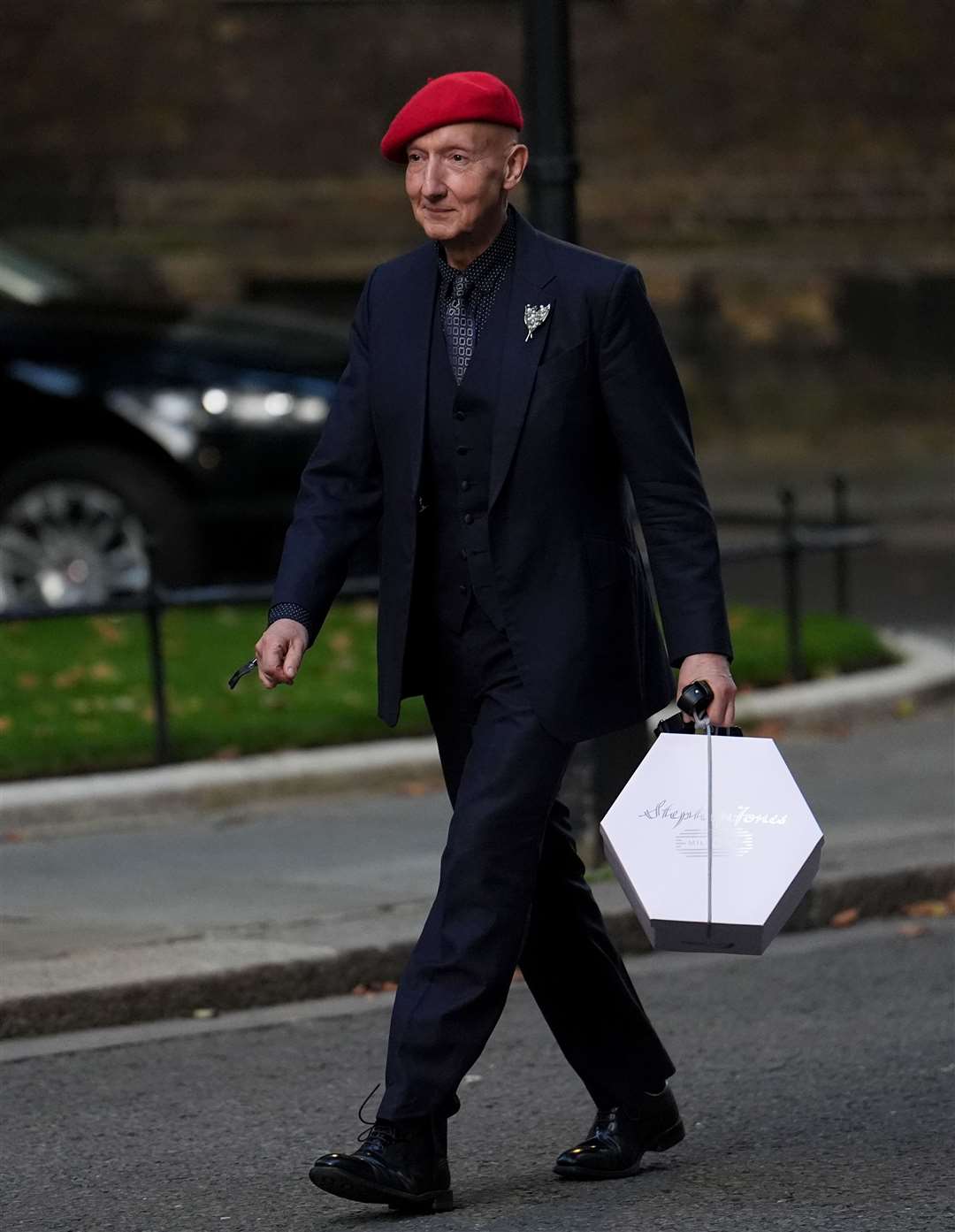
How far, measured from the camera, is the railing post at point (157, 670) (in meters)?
7.94

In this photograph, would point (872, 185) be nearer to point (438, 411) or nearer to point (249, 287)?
point (249, 287)

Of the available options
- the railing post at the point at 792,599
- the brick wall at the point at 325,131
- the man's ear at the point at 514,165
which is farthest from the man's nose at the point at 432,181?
the brick wall at the point at 325,131

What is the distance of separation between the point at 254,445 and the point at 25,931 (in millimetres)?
4388

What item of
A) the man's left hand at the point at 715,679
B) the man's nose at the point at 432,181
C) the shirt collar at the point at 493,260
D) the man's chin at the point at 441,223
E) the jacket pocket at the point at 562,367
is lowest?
the man's left hand at the point at 715,679

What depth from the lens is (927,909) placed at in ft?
21.7

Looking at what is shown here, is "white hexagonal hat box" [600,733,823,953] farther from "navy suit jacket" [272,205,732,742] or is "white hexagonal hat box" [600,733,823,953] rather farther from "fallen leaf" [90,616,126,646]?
"fallen leaf" [90,616,126,646]

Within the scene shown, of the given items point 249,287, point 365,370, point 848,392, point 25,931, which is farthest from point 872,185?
point 365,370

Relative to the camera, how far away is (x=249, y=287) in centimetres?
2092

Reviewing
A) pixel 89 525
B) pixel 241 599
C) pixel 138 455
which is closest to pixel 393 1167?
pixel 241 599

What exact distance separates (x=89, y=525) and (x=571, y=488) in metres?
6.35

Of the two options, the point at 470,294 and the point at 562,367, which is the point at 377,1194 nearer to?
the point at 562,367

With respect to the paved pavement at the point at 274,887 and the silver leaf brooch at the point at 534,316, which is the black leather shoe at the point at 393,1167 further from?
the paved pavement at the point at 274,887

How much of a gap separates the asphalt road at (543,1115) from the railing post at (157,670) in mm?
2309

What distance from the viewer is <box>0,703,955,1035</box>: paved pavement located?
5734mm
